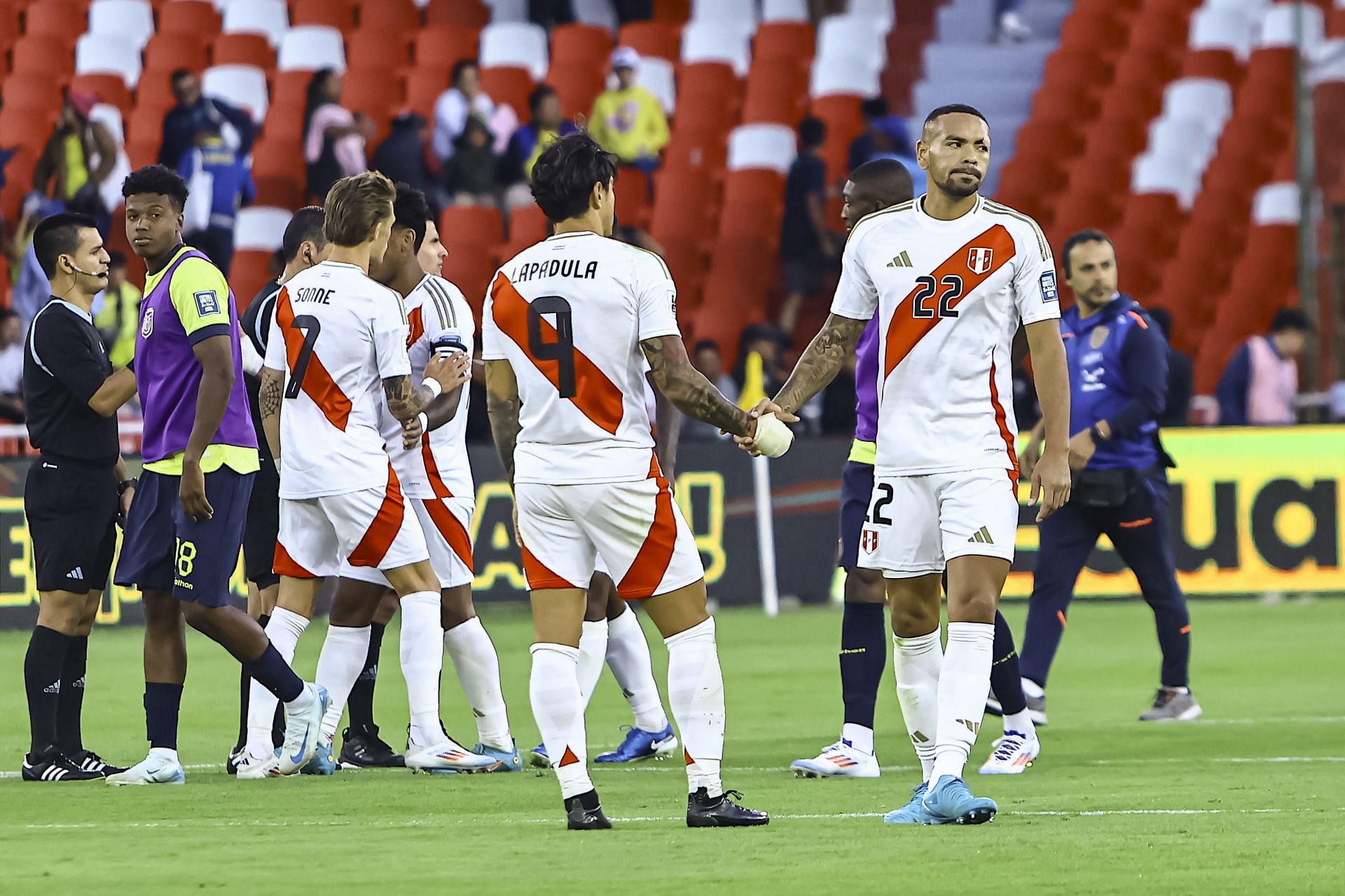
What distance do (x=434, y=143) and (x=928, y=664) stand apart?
13.9m

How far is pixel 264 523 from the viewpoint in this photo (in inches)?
365

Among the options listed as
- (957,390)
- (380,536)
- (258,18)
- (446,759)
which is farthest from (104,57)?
(957,390)

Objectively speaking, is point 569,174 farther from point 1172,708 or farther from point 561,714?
point 1172,708

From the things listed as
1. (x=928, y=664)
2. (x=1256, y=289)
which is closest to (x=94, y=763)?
(x=928, y=664)

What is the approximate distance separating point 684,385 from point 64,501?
3.05 m

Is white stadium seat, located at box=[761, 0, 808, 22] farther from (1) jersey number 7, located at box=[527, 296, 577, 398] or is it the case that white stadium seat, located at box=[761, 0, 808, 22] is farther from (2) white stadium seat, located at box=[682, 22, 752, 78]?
(1) jersey number 7, located at box=[527, 296, 577, 398]

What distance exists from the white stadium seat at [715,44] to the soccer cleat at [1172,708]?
43.5 ft

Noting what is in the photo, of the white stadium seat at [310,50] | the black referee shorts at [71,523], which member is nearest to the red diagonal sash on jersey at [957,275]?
the black referee shorts at [71,523]

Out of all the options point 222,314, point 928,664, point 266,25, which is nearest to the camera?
point 928,664

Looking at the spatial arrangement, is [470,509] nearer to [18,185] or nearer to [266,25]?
[18,185]

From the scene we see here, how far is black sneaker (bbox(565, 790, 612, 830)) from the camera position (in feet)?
21.7

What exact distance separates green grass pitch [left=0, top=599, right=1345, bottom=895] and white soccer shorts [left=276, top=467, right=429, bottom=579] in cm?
85

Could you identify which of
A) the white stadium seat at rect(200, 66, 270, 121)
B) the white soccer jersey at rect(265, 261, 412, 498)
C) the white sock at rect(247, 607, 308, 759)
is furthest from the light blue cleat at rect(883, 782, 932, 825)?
the white stadium seat at rect(200, 66, 270, 121)

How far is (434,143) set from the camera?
20.4 metres
